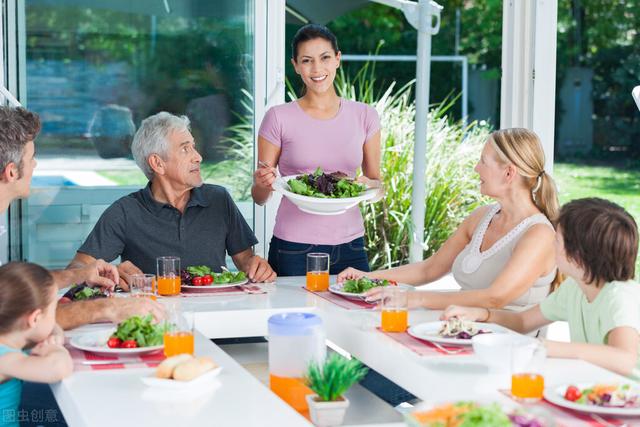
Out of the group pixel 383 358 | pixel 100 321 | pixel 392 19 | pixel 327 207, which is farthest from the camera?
pixel 392 19

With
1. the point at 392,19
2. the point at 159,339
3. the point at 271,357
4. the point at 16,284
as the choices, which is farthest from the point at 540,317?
the point at 392,19

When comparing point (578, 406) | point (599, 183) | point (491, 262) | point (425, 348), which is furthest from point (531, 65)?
point (599, 183)

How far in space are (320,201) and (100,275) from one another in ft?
2.58

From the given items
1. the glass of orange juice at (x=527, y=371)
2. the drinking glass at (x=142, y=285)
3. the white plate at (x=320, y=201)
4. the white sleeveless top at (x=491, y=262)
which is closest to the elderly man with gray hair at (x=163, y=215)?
the white plate at (x=320, y=201)

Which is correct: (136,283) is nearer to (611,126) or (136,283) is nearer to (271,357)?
(271,357)

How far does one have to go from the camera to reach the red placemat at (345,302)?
3104mm

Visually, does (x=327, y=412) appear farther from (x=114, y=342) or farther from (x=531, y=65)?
(x=531, y=65)

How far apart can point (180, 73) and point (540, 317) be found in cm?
278

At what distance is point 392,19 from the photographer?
14180 millimetres

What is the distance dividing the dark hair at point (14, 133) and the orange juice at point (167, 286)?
0.58 meters

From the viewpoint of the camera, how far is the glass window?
488 cm

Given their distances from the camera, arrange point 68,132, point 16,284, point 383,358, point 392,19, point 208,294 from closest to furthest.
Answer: point 16,284, point 383,358, point 208,294, point 68,132, point 392,19

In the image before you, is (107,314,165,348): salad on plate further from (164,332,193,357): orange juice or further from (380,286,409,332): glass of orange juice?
(380,286,409,332): glass of orange juice

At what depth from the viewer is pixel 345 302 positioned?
318 cm
